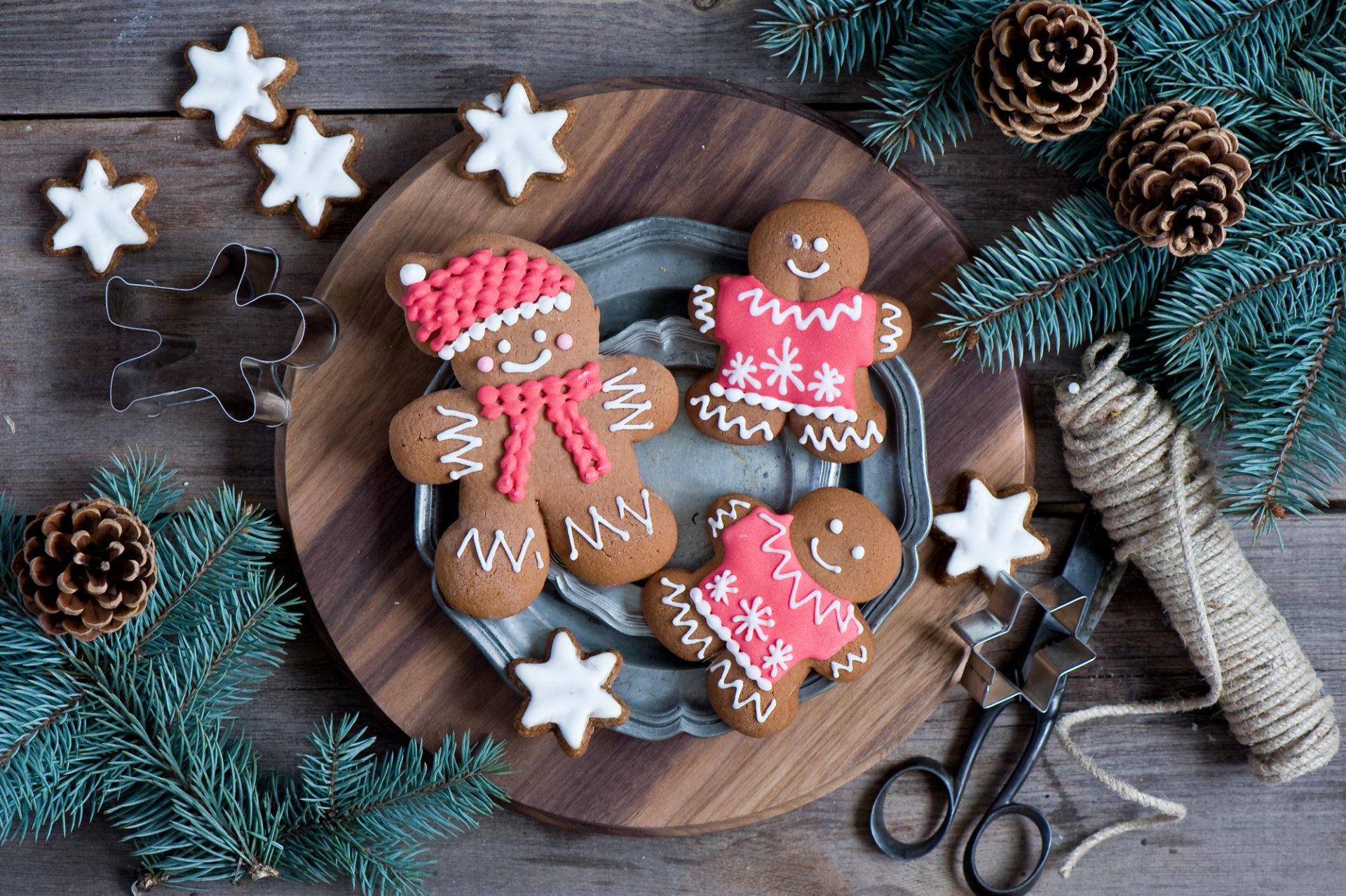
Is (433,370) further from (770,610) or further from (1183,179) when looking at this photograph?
(1183,179)

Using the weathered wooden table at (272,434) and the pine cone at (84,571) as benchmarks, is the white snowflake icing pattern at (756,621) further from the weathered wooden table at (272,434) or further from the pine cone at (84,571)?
the pine cone at (84,571)

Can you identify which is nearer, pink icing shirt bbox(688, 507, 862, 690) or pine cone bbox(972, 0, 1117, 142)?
pine cone bbox(972, 0, 1117, 142)

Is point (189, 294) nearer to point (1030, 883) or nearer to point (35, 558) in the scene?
point (35, 558)

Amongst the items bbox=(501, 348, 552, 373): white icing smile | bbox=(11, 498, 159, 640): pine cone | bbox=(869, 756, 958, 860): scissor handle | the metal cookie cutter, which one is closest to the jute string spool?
bbox=(869, 756, 958, 860): scissor handle

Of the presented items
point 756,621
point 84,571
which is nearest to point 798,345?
point 756,621

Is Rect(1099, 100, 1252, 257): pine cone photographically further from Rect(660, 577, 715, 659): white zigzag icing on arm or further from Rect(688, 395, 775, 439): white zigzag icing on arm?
Rect(660, 577, 715, 659): white zigzag icing on arm
